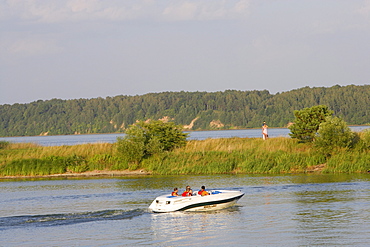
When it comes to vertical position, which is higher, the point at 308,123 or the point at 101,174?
the point at 308,123

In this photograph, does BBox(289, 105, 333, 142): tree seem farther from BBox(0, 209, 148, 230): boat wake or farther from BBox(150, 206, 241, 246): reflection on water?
BBox(0, 209, 148, 230): boat wake

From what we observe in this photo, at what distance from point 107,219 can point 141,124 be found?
21.9 meters

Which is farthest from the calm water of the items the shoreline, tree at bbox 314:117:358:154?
the shoreline

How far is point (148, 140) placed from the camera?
4678 cm

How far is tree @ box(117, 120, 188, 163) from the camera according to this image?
45972 millimetres

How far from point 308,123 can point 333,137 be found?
11.3 feet

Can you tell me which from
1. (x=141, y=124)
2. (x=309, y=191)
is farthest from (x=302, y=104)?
(x=309, y=191)

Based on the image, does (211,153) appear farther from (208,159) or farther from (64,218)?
(64,218)

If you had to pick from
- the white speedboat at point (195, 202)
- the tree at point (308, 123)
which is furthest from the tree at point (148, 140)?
the white speedboat at point (195, 202)

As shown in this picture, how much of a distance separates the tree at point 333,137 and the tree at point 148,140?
11.7 meters

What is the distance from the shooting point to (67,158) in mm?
47406

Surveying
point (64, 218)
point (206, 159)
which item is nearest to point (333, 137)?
point (206, 159)

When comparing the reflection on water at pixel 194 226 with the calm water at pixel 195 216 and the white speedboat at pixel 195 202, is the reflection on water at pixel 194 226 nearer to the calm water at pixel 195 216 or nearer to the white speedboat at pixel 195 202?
the calm water at pixel 195 216

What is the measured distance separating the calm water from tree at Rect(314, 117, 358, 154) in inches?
148
